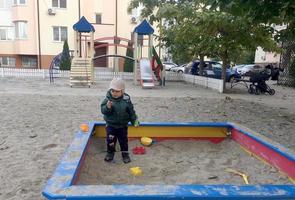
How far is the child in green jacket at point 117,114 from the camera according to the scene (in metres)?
4.55

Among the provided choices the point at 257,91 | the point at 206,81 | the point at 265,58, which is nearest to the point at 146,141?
the point at 257,91

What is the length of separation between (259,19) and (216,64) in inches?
662

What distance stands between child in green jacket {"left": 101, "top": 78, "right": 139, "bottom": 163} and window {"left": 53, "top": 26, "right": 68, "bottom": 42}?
99.2ft

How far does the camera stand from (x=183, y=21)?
15328 mm

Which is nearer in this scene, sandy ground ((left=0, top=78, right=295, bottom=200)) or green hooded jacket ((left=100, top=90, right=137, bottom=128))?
sandy ground ((left=0, top=78, right=295, bottom=200))

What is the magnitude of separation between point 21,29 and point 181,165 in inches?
1252

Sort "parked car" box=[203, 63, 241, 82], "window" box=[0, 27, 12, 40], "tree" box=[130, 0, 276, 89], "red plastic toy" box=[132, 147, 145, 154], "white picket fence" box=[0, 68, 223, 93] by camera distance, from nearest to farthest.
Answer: "red plastic toy" box=[132, 147, 145, 154] < "tree" box=[130, 0, 276, 89] < "parked car" box=[203, 63, 241, 82] < "white picket fence" box=[0, 68, 223, 93] < "window" box=[0, 27, 12, 40]

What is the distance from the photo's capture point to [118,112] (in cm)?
463

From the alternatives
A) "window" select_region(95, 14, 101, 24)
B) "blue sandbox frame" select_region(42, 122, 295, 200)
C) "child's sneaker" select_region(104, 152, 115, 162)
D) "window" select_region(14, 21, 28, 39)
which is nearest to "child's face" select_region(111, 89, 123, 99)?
"child's sneaker" select_region(104, 152, 115, 162)

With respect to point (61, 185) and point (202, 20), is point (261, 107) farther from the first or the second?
point (61, 185)

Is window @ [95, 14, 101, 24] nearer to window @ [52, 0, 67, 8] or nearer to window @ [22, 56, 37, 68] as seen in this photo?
window @ [52, 0, 67, 8]

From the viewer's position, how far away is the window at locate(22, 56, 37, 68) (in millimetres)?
34188

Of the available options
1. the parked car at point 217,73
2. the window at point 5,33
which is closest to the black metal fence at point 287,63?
the parked car at point 217,73

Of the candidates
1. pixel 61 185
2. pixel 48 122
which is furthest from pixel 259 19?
pixel 61 185
